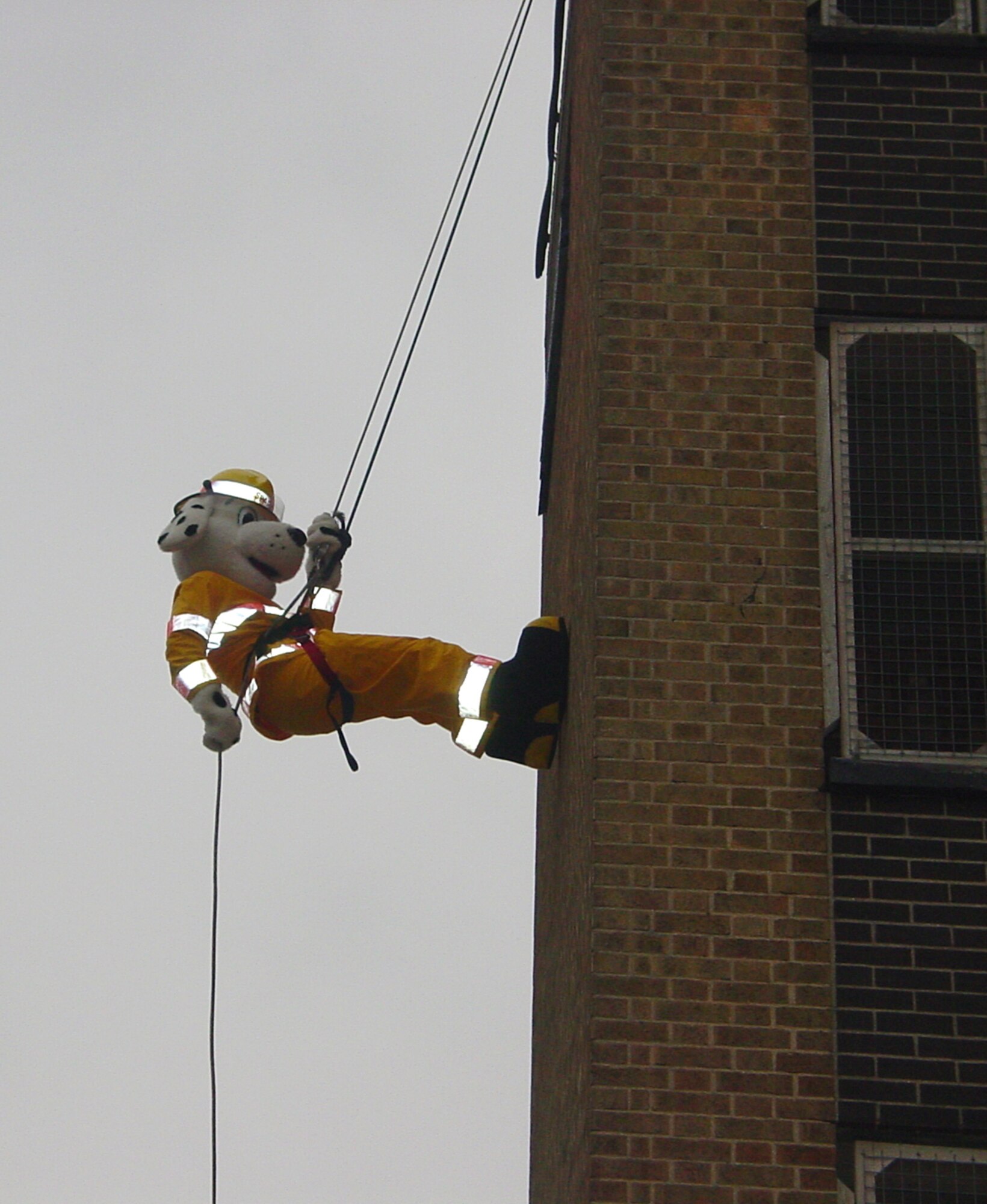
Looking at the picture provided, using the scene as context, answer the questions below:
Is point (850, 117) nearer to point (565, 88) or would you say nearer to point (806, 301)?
point (806, 301)

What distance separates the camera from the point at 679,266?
26.9ft

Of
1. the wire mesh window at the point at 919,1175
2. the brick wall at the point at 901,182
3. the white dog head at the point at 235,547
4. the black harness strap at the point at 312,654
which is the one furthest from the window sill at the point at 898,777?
the white dog head at the point at 235,547

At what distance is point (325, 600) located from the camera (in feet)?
32.4

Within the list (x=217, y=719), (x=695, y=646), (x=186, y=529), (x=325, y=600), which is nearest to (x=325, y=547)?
(x=325, y=600)

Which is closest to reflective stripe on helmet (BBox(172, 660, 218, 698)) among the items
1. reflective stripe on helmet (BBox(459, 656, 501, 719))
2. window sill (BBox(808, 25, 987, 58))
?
reflective stripe on helmet (BBox(459, 656, 501, 719))

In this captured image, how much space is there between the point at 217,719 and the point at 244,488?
176 centimetres

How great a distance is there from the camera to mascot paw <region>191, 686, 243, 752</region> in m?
8.98

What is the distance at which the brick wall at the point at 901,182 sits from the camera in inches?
319

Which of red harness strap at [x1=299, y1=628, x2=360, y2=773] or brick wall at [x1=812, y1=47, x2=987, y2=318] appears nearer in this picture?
brick wall at [x1=812, y1=47, x2=987, y2=318]

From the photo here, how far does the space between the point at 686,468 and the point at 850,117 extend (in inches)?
67.0

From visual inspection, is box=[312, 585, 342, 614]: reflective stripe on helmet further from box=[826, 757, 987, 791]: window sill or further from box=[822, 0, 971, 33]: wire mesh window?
box=[822, 0, 971, 33]: wire mesh window

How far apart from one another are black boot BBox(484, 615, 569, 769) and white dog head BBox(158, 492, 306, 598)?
A: 1503mm

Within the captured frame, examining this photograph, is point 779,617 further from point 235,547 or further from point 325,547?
point 235,547

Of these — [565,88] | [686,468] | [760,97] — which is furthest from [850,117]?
[565,88]
